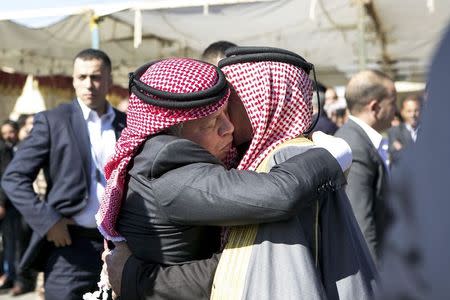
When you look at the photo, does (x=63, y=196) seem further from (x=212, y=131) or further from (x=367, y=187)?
(x=212, y=131)

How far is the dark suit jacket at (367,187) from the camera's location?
3824 mm

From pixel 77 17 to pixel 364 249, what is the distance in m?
6.86

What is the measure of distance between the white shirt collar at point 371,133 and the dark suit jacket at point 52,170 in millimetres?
1575

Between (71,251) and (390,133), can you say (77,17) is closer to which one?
(390,133)

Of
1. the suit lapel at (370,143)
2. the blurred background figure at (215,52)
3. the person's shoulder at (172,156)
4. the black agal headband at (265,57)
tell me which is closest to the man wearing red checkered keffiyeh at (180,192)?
the person's shoulder at (172,156)

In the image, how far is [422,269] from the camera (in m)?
0.69

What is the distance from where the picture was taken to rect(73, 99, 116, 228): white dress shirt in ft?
13.3

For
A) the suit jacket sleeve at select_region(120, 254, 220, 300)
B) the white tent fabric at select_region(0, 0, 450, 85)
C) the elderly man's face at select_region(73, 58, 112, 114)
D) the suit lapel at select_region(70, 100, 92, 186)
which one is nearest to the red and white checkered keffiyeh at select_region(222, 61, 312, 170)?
the suit jacket sleeve at select_region(120, 254, 220, 300)

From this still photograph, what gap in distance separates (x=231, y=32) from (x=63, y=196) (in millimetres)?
5444

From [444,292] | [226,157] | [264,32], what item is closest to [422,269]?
[444,292]

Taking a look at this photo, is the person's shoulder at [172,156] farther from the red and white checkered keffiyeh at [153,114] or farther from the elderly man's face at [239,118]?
the elderly man's face at [239,118]

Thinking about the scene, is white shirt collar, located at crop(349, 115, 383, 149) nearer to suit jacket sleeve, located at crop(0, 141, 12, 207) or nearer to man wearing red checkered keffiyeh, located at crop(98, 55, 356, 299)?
man wearing red checkered keffiyeh, located at crop(98, 55, 356, 299)

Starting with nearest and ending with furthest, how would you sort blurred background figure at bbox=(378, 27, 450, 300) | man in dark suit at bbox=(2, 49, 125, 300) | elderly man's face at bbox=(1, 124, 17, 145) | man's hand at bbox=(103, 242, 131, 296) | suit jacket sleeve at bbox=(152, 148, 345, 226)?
blurred background figure at bbox=(378, 27, 450, 300), suit jacket sleeve at bbox=(152, 148, 345, 226), man's hand at bbox=(103, 242, 131, 296), man in dark suit at bbox=(2, 49, 125, 300), elderly man's face at bbox=(1, 124, 17, 145)

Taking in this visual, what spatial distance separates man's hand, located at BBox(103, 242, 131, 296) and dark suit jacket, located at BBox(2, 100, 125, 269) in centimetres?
196
